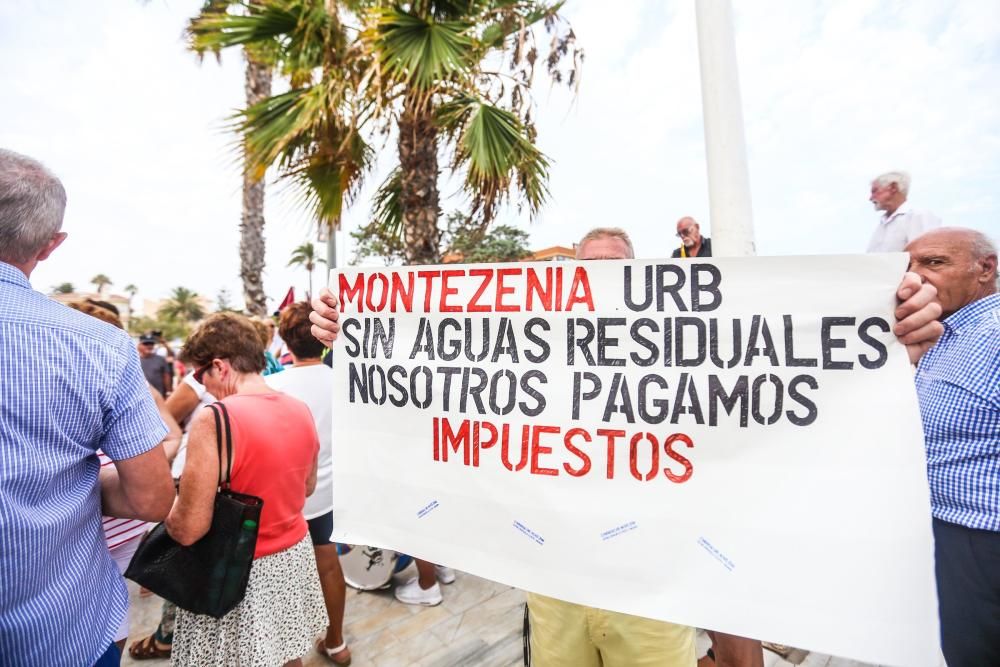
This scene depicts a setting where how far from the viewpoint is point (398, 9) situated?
4.00 metres

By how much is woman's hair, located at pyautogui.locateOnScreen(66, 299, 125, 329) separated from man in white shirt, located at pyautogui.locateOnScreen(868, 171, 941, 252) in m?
5.08

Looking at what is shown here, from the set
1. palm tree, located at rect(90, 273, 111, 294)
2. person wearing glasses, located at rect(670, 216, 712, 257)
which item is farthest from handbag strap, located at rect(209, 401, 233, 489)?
palm tree, located at rect(90, 273, 111, 294)

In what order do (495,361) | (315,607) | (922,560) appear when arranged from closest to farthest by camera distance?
(922,560) → (495,361) → (315,607)

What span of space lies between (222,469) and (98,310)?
1.46 metres

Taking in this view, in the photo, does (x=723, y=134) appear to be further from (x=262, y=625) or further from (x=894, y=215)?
(x=262, y=625)

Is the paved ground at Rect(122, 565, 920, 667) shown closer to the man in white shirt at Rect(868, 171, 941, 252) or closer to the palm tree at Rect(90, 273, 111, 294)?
the man in white shirt at Rect(868, 171, 941, 252)

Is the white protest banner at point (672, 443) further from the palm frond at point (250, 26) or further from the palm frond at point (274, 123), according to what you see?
the palm frond at point (250, 26)

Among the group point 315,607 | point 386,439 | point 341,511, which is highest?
point 386,439

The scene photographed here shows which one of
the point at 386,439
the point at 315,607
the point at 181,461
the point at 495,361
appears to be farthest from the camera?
the point at 181,461

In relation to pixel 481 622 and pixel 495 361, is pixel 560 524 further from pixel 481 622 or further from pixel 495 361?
pixel 481 622

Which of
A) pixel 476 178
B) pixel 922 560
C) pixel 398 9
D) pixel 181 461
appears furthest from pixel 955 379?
pixel 398 9

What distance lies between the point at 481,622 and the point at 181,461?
1944 millimetres

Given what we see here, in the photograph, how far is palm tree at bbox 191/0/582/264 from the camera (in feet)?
13.1

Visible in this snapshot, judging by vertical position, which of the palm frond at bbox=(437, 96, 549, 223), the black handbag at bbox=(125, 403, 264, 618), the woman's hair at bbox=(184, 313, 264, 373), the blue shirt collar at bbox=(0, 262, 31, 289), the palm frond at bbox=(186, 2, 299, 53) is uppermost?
the palm frond at bbox=(186, 2, 299, 53)
